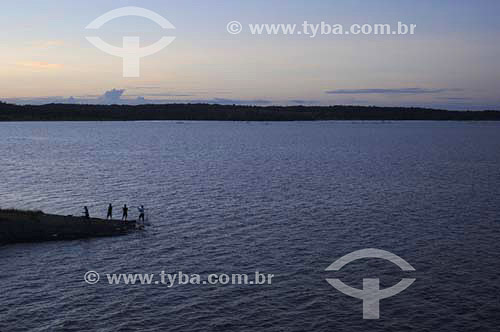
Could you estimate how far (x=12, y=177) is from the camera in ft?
238

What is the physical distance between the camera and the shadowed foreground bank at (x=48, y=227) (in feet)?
123

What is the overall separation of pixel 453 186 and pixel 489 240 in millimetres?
28882

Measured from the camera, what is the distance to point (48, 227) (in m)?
38.5

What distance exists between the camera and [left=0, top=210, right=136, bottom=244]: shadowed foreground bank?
37469 mm
